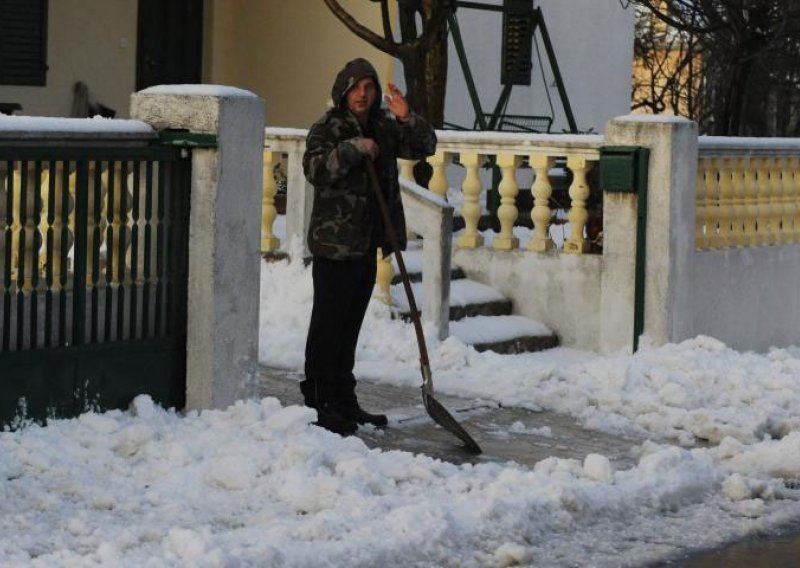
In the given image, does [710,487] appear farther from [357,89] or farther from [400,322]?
[400,322]

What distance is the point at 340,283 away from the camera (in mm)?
9586

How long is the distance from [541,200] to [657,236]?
1105mm

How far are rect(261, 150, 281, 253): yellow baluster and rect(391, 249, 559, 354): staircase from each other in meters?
0.90

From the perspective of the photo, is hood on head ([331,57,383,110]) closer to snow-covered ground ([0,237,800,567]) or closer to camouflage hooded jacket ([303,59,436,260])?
camouflage hooded jacket ([303,59,436,260])

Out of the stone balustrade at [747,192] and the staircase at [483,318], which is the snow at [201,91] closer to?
the staircase at [483,318]

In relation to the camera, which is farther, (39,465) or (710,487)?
(710,487)

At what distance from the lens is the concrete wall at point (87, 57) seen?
17531mm

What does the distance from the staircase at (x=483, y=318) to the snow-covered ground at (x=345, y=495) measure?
→ 2544 millimetres

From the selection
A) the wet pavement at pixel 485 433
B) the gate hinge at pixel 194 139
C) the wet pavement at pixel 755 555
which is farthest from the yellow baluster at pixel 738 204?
the wet pavement at pixel 755 555

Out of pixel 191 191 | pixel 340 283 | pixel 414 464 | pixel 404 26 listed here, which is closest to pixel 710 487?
pixel 414 464

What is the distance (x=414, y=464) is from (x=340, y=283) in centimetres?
141

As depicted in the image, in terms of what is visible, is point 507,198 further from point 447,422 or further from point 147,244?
point 147,244

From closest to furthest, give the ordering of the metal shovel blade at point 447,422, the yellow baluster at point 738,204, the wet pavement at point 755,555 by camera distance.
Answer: the wet pavement at point 755,555, the metal shovel blade at point 447,422, the yellow baluster at point 738,204

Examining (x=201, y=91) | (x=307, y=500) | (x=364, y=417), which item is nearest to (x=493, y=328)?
(x=364, y=417)
